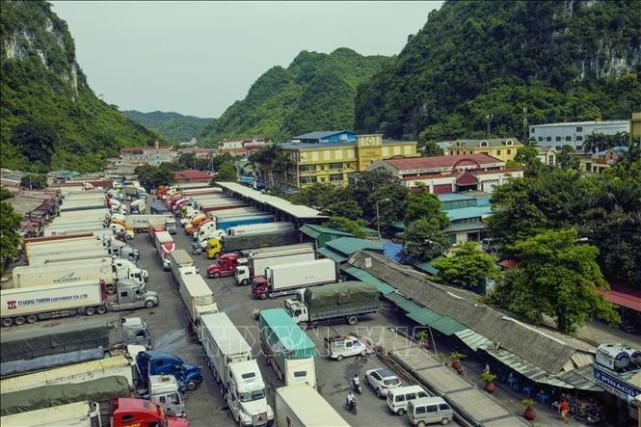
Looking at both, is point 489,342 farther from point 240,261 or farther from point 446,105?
point 446,105

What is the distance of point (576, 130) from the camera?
259 ft

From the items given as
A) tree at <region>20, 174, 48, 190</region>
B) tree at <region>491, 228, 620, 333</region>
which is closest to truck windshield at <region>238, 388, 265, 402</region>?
tree at <region>491, 228, 620, 333</region>

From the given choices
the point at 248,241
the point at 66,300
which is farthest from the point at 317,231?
the point at 66,300

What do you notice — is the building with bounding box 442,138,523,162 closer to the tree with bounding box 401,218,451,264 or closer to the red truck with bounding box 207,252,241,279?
the tree with bounding box 401,218,451,264

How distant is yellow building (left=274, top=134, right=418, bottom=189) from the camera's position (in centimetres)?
7306

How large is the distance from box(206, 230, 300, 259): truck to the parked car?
72.9ft

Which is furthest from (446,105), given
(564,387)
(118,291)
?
(564,387)

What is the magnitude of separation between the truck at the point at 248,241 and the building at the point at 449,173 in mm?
14326

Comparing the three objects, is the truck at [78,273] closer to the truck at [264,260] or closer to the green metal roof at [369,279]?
the truck at [264,260]

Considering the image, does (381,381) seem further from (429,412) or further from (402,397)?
(429,412)

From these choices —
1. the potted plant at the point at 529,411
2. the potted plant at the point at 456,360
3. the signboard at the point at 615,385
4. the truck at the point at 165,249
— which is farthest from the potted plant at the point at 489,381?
the truck at the point at 165,249

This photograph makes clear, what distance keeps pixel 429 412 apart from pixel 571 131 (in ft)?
232

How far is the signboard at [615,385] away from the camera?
672 inches

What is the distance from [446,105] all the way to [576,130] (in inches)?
1409
